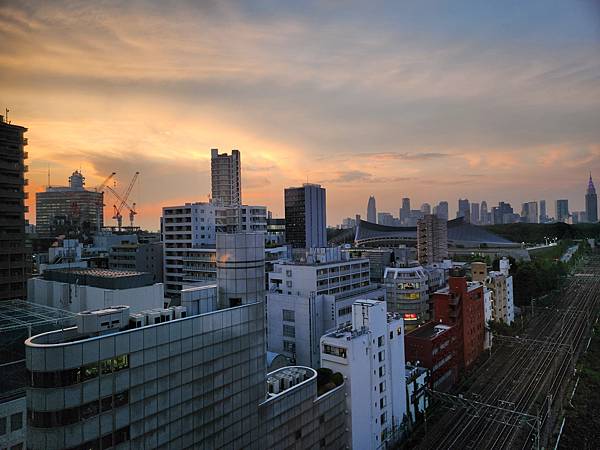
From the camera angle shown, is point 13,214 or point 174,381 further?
point 13,214

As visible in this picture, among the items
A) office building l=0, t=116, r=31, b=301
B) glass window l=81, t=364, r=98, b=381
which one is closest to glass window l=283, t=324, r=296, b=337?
office building l=0, t=116, r=31, b=301

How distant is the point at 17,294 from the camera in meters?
36.1

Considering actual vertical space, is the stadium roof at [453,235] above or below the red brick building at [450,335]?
above

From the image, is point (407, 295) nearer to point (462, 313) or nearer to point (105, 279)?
point (462, 313)

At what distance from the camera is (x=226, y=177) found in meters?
112

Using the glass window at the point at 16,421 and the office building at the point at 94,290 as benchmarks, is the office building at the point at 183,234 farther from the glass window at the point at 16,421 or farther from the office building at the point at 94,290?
the glass window at the point at 16,421

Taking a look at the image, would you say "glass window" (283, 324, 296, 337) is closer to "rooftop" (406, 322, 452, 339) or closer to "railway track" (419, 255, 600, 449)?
"rooftop" (406, 322, 452, 339)

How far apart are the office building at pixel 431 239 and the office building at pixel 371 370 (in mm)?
57602

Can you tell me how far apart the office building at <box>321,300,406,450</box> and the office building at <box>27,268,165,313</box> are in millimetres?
18168

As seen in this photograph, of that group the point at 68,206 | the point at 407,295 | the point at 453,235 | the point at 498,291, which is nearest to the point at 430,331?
the point at 407,295

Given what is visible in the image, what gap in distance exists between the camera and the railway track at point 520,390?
28.0m

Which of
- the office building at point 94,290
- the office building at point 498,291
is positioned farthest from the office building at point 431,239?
the office building at point 94,290

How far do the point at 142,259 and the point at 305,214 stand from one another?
57.7 metres

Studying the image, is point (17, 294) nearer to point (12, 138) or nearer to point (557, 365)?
point (12, 138)
